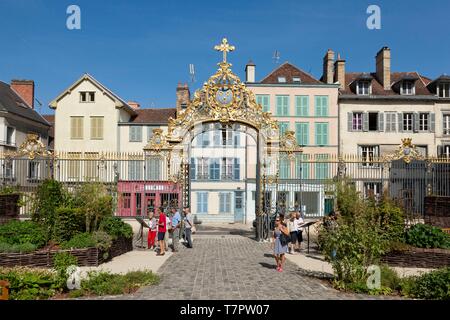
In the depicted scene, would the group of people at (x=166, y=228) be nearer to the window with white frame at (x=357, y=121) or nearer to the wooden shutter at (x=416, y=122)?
the window with white frame at (x=357, y=121)

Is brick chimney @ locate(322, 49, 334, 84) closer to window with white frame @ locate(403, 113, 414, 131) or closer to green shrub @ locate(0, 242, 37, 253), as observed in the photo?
window with white frame @ locate(403, 113, 414, 131)

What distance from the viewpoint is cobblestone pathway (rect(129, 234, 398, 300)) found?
8141 millimetres

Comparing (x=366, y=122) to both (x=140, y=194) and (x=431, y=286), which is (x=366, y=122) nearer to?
(x=140, y=194)

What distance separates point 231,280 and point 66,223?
19.0ft

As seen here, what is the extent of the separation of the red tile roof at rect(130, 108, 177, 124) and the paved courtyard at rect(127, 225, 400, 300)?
22766 millimetres

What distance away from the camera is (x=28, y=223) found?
41.1 ft

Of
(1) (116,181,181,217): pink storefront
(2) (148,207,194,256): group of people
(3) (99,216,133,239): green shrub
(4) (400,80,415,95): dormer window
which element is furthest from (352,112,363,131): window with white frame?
(3) (99,216,133,239): green shrub

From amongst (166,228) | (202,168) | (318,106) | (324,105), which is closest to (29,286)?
(166,228)

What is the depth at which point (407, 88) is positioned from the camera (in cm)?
3528

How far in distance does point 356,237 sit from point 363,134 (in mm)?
27499
